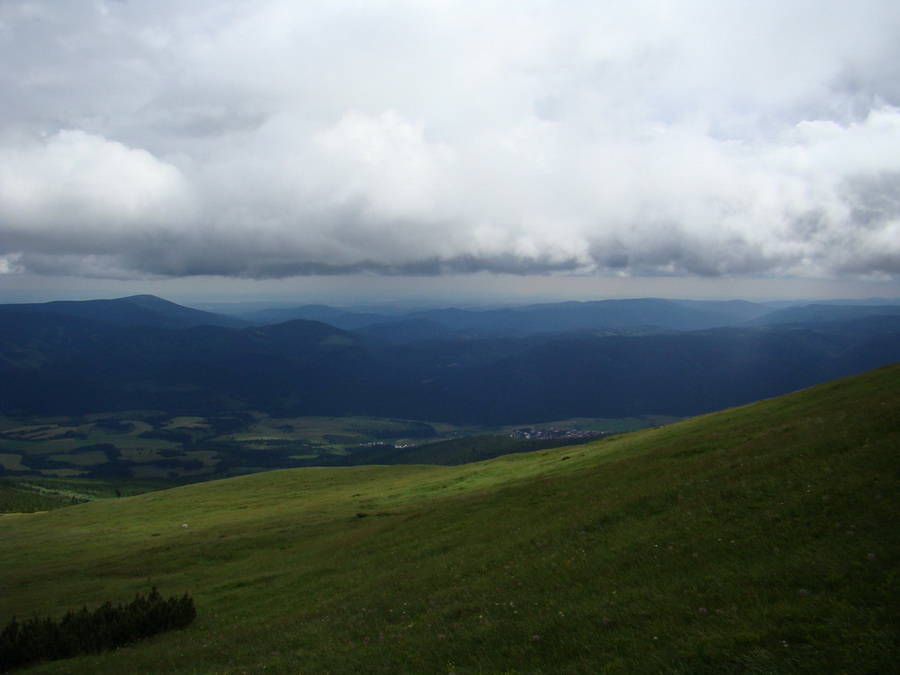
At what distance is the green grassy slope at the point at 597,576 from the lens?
41.6 ft

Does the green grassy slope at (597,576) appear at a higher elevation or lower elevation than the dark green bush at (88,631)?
higher

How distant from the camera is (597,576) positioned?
19.3m

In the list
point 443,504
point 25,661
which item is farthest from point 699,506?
point 25,661

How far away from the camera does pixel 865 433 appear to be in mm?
25016

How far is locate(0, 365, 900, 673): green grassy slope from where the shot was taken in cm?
1269

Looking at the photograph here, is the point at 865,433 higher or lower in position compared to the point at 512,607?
higher

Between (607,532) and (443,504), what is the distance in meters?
25.8

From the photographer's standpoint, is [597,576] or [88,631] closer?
[597,576]

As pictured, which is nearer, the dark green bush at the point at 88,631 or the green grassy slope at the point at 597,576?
the green grassy slope at the point at 597,576

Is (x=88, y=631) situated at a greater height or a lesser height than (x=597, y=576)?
lesser

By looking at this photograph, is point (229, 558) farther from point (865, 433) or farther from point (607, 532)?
point (865, 433)

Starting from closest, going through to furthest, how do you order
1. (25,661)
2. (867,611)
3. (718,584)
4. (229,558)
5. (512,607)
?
(867,611) → (718,584) → (512,607) → (25,661) → (229,558)

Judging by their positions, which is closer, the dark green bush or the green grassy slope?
the green grassy slope

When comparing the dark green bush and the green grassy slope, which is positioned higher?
the green grassy slope
